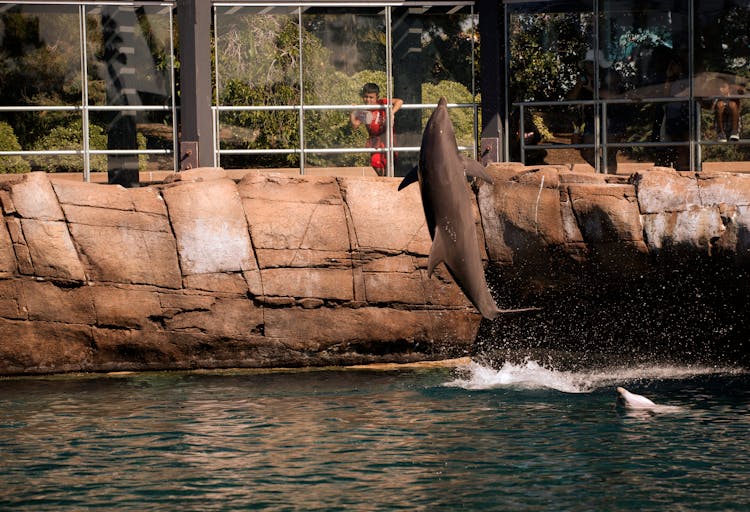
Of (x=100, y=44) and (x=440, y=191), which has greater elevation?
(x=100, y=44)

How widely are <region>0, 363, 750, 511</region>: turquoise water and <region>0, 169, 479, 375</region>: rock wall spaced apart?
46 centimetres

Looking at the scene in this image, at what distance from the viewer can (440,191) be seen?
33.9 feet

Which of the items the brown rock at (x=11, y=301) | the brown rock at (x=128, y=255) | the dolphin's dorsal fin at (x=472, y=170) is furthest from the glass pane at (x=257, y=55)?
the dolphin's dorsal fin at (x=472, y=170)

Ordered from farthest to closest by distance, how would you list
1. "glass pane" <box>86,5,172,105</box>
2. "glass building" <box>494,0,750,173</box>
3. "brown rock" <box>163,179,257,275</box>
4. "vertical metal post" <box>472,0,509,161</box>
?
1. "glass pane" <box>86,5,172,105</box>
2. "vertical metal post" <box>472,0,509,161</box>
3. "glass building" <box>494,0,750,173</box>
4. "brown rock" <box>163,179,257,275</box>

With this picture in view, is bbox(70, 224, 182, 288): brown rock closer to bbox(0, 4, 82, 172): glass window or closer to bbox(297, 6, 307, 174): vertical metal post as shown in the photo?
bbox(297, 6, 307, 174): vertical metal post

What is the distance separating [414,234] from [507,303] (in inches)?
63.8

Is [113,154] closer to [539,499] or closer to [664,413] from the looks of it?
[664,413]

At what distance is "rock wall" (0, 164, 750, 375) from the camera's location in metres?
14.6

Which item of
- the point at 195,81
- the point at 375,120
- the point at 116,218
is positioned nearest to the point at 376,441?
the point at 116,218

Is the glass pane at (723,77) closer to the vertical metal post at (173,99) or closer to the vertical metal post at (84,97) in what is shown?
the vertical metal post at (173,99)

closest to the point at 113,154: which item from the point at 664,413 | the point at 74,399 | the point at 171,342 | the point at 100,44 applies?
the point at 100,44

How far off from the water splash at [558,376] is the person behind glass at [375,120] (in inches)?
203

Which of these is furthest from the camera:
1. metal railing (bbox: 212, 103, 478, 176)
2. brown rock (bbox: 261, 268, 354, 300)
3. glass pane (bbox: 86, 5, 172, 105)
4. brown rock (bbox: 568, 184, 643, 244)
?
glass pane (bbox: 86, 5, 172, 105)

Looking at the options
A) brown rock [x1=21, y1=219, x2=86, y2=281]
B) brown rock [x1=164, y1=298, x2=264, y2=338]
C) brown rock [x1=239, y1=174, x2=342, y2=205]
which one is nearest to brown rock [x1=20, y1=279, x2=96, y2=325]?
brown rock [x1=21, y1=219, x2=86, y2=281]
